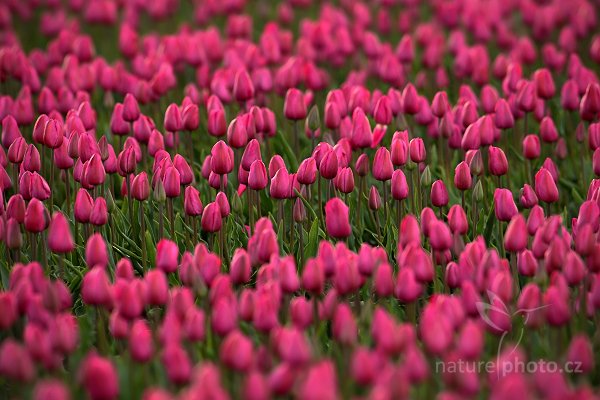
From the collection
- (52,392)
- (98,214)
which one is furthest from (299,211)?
(52,392)

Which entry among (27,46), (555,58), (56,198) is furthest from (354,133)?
(27,46)

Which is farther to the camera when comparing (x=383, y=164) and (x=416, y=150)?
(x=416, y=150)

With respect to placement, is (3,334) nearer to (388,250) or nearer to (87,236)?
(87,236)

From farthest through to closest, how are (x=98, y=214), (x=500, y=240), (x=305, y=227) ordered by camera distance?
(x=305, y=227), (x=500, y=240), (x=98, y=214)

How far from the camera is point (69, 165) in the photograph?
4.58 metres

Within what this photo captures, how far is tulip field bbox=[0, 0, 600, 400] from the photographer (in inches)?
116

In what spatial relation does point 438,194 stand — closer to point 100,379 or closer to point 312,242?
point 312,242

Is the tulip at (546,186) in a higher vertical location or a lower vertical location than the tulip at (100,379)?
lower

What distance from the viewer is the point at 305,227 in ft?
15.8

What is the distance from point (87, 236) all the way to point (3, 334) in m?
0.71

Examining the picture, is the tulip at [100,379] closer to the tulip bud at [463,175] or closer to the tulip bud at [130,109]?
the tulip bud at [463,175]

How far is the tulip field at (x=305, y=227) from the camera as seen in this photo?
2.95 metres

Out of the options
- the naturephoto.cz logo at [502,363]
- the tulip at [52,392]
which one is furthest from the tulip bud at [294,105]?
the tulip at [52,392]

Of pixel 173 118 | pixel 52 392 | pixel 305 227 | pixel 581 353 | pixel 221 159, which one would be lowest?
pixel 305 227
